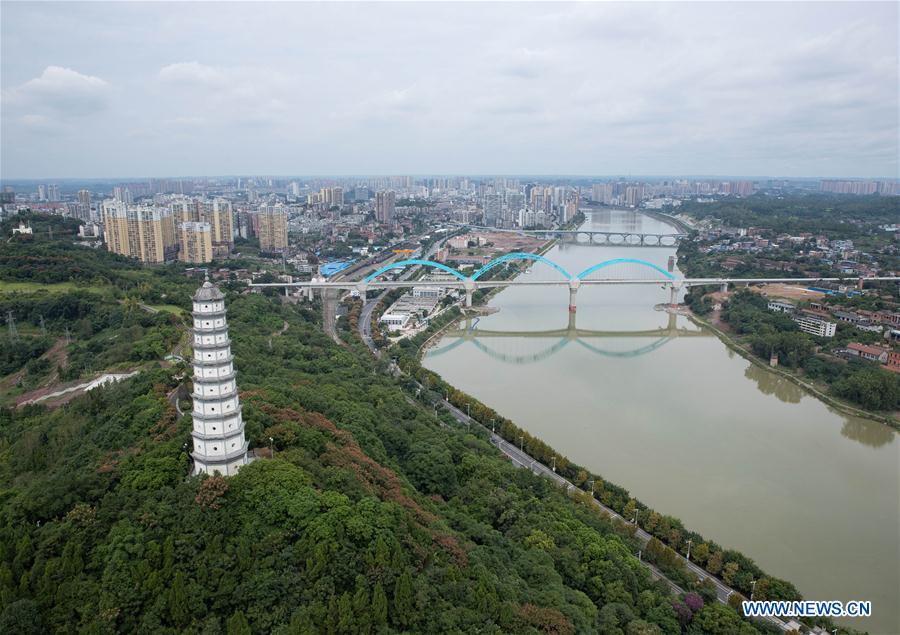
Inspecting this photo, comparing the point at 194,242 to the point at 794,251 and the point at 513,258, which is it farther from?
the point at 794,251

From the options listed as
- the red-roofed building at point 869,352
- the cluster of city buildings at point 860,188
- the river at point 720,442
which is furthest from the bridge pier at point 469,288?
the cluster of city buildings at point 860,188

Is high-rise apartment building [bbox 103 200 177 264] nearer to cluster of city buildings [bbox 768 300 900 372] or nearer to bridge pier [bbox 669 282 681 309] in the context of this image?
bridge pier [bbox 669 282 681 309]

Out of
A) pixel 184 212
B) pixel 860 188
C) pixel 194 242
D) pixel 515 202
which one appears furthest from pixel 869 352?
pixel 860 188

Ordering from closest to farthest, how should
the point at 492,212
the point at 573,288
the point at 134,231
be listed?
the point at 573,288, the point at 134,231, the point at 492,212

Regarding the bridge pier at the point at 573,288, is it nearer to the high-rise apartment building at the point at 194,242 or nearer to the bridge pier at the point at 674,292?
the bridge pier at the point at 674,292

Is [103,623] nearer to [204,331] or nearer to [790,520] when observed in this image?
[204,331]

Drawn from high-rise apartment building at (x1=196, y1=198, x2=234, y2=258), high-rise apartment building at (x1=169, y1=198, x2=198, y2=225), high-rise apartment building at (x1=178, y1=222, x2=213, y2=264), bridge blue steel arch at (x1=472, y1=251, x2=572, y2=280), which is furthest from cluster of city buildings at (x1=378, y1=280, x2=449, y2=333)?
high-rise apartment building at (x1=169, y1=198, x2=198, y2=225)
